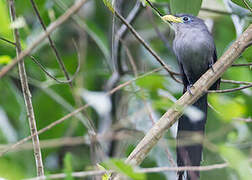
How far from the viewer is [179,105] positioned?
177 cm

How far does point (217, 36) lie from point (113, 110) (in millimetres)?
1290

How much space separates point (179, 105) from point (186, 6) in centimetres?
84

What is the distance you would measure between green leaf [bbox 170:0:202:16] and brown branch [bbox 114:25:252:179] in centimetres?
42

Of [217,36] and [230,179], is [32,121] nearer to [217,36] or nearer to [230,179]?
[230,179]

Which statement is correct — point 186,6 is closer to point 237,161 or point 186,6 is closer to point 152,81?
point 152,81

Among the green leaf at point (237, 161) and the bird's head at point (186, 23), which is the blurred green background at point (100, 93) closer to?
the bird's head at point (186, 23)

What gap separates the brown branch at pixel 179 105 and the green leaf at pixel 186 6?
418 mm

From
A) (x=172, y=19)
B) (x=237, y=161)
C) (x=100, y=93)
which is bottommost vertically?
(x=237, y=161)

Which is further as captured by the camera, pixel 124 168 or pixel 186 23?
pixel 186 23

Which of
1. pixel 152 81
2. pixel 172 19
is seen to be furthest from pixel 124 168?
pixel 172 19

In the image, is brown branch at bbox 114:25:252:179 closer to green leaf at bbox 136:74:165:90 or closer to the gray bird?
green leaf at bbox 136:74:165:90

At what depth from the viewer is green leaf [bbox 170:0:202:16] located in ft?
7.89

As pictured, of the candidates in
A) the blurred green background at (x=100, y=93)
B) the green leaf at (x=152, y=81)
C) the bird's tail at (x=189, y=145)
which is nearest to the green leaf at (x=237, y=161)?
the green leaf at (x=152, y=81)

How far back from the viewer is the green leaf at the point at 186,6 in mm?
2406
